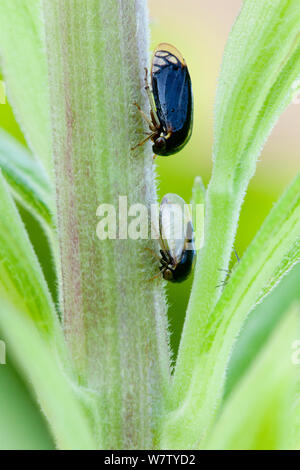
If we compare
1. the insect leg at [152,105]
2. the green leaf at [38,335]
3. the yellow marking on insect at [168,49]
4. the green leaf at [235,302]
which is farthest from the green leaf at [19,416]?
the yellow marking on insect at [168,49]

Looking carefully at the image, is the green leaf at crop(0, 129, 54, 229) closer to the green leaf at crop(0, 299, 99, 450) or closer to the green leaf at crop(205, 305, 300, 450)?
the green leaf at crop(0, 299, 99, 450)

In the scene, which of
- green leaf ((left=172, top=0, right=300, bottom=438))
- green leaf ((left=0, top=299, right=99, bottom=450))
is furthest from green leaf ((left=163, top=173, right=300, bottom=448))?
green leaf ((left=0, top=299, right=99, bottom=450))

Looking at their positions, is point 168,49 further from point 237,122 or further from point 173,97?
point 237,122

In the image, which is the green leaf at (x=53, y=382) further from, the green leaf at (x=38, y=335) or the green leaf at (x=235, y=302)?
the green leaf at (x=235, y=302)

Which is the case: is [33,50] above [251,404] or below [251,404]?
above

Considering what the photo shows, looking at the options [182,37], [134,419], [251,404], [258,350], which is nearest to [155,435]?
[134,419]
